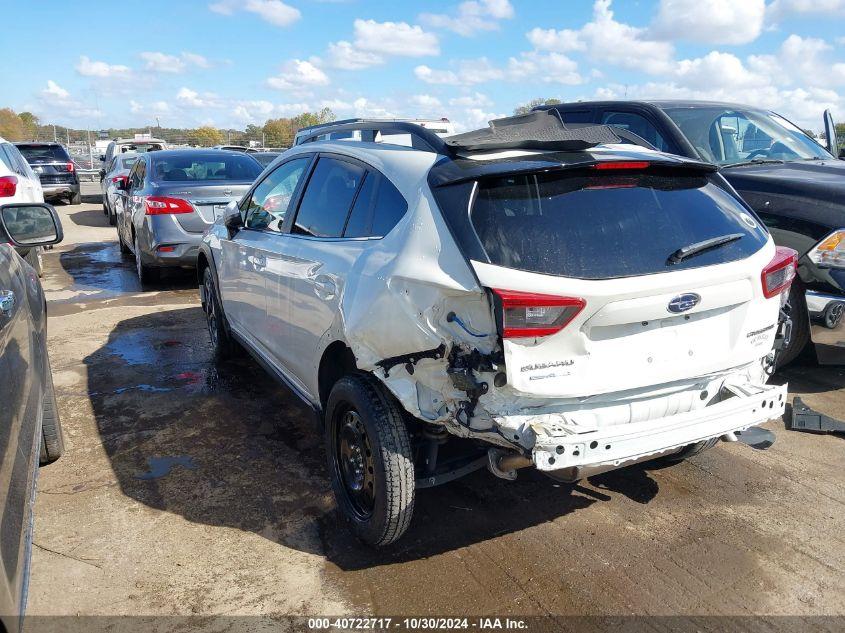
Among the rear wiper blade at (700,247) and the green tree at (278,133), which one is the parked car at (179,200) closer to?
the rear wiper blade at (700,247)

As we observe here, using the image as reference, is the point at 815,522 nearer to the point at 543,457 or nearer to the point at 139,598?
the point at 543,457

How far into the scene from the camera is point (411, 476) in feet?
9.61

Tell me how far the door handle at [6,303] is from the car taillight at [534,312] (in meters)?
1.87

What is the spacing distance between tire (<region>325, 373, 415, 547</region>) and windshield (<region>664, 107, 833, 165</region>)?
149 inches

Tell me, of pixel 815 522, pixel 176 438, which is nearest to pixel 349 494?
pixel 176 438

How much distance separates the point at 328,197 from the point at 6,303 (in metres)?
1.67

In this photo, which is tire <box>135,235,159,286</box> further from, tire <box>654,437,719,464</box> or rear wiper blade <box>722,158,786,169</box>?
tire <box>654,437,719,464</box>

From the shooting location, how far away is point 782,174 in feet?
17.0

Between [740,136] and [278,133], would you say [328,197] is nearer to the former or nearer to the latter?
[740,136]

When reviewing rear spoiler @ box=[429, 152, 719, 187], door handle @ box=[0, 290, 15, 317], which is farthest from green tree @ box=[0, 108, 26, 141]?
rear spoiler @ box=[429, 152, 719, 187]

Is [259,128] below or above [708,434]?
above

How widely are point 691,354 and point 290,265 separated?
7.18 ft

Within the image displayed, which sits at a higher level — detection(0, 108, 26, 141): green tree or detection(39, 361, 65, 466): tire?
detection(0, 108, 26, 141): green tree

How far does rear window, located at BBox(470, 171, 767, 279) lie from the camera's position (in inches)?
104
